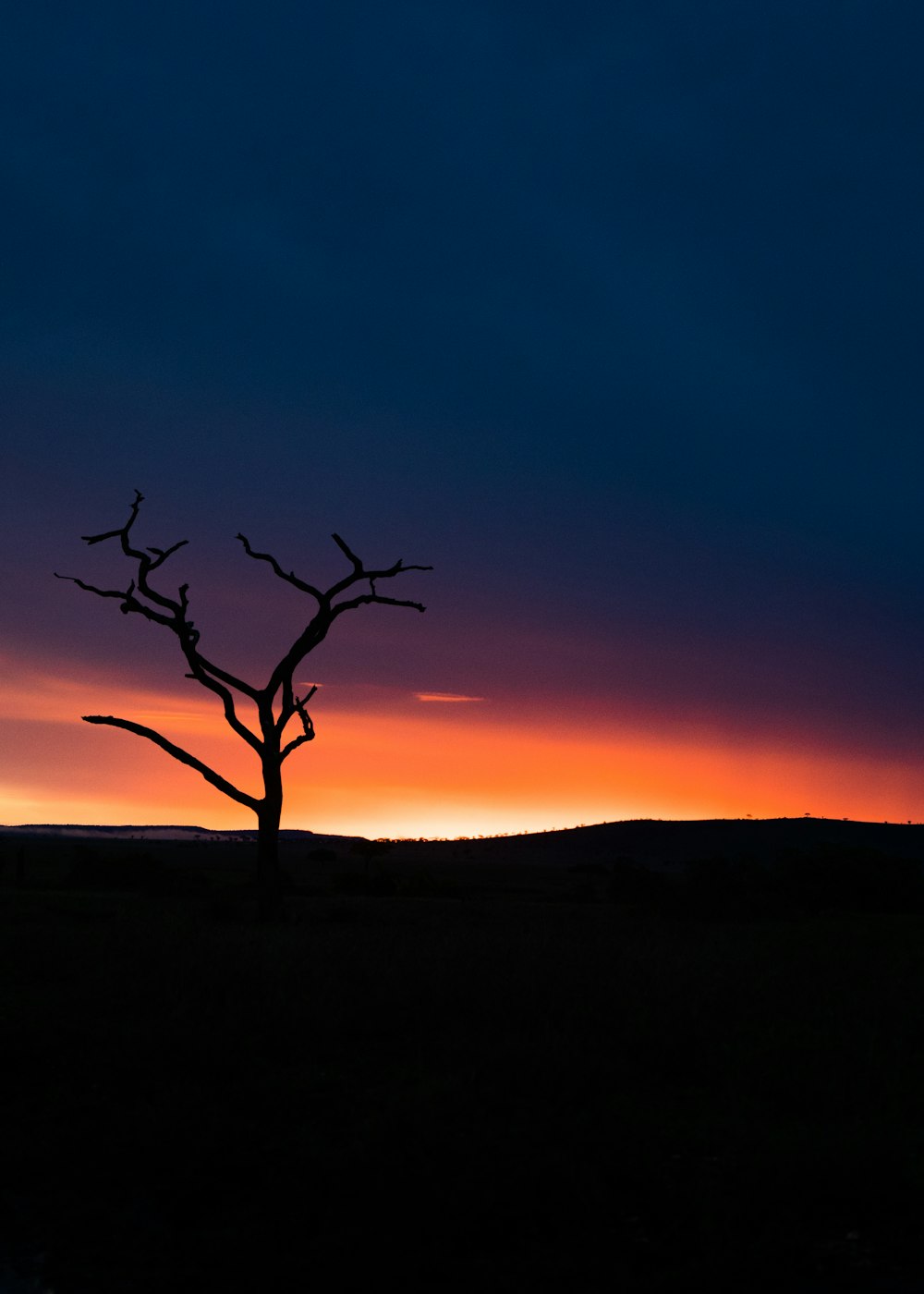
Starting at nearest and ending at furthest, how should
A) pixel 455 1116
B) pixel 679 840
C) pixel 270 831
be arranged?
pixel 455 1116 < pixel 270 831 < pixel 679 840

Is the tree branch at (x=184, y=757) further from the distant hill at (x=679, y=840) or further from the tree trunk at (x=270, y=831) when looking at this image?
the distant hill at (x=679, y=840)

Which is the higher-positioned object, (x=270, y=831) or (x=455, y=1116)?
(x=270, y=831)

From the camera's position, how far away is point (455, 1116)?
27.9 feet

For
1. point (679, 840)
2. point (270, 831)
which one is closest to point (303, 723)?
point (270, 831)

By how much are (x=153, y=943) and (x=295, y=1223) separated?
1005 centimetres

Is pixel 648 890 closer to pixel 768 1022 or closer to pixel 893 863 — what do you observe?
pixel 893 863

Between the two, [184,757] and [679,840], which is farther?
[679,840]

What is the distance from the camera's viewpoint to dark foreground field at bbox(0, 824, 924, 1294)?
6.20m

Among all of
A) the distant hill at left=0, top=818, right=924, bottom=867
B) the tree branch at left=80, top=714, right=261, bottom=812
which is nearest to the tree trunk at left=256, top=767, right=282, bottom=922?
the tree branch at left=80, top=714, right=261, bottom=812

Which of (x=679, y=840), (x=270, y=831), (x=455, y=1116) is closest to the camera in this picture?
(x=455, y=1116)

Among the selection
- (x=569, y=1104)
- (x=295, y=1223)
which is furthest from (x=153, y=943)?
(x=295, y=1223)

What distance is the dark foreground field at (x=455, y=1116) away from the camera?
6.20 metres

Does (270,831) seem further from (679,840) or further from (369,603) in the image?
(679,840)

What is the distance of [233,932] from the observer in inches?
723
